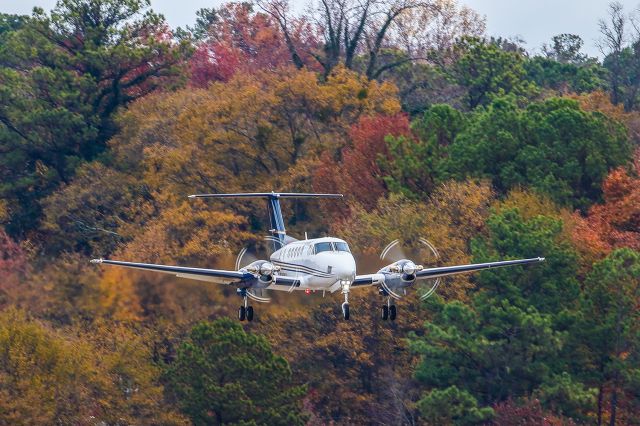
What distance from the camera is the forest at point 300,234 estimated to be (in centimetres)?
6550

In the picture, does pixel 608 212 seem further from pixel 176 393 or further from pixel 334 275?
pixel 334 275

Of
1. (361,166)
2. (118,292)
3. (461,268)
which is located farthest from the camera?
(361,166)

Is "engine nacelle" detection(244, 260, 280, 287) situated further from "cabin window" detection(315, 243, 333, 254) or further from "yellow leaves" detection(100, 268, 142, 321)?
"yellow leaves" detection(100, 268, 142, 321)

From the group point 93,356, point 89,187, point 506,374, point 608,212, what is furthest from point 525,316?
point 89,187

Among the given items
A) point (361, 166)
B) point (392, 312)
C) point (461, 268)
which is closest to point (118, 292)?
point (461, 268)

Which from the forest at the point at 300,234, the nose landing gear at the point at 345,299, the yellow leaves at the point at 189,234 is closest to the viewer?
the nose landing gear at the point at 345,299

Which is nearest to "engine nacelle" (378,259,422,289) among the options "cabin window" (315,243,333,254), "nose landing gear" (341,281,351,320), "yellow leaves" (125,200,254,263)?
"cabin window" (315,243,333,254)

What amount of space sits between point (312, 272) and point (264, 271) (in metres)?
2.01

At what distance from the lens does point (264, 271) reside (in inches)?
1631

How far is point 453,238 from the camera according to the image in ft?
229

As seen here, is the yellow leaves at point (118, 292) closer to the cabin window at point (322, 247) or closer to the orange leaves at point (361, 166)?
the cabin window at point (322, 247)

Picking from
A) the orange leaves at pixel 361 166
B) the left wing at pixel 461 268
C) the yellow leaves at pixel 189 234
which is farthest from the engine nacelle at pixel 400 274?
the orange leaves at pixel 361 166

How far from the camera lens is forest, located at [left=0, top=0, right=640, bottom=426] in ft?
215

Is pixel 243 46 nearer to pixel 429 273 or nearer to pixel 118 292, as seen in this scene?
pixel 118 292
